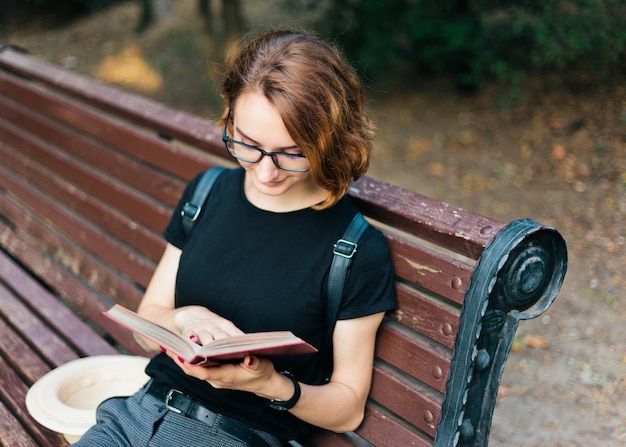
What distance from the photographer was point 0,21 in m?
15.8

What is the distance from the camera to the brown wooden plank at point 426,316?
2031 mm

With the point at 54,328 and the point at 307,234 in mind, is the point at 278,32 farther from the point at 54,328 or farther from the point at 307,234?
the point at 54,328

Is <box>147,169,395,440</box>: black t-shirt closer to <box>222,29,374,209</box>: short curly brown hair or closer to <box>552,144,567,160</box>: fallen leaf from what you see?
<box>222,29,374,209</box>: short curly brown hair

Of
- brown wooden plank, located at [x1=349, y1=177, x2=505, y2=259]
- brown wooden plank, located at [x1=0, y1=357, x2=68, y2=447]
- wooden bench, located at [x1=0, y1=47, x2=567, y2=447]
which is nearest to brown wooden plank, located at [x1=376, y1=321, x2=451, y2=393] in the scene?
wooden bench, located at [x1=0, y1=47, x2=567, y2=447]

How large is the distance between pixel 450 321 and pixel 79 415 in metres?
1.30

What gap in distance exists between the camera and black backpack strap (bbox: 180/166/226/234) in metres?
2.38

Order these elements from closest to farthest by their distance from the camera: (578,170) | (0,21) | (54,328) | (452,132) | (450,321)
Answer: (450,321)
(54,328)
(578,170)
(452,132)
(0,21)

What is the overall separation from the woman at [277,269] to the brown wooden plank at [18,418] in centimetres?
40

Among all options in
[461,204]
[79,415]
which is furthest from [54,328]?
[461,204]

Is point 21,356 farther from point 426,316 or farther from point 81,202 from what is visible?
point 426,316

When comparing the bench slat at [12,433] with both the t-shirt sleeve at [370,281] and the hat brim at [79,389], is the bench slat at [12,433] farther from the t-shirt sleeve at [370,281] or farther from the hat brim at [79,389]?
the t-shirt sleeve at [370,281]

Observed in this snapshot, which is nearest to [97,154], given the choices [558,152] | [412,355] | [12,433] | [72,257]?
[72,257]

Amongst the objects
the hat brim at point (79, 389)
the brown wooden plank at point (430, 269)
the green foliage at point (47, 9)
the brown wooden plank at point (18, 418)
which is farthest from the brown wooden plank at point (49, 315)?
the green foliage at point (47, 9)

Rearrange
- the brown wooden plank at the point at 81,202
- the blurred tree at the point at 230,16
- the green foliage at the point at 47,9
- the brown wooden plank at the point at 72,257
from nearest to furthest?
the brown wooden plank at the point at 81,202
the brown wooden plank at the point at 72,257
the blurred tree at the point at 230,16
the green foliage at the point at 47,9
